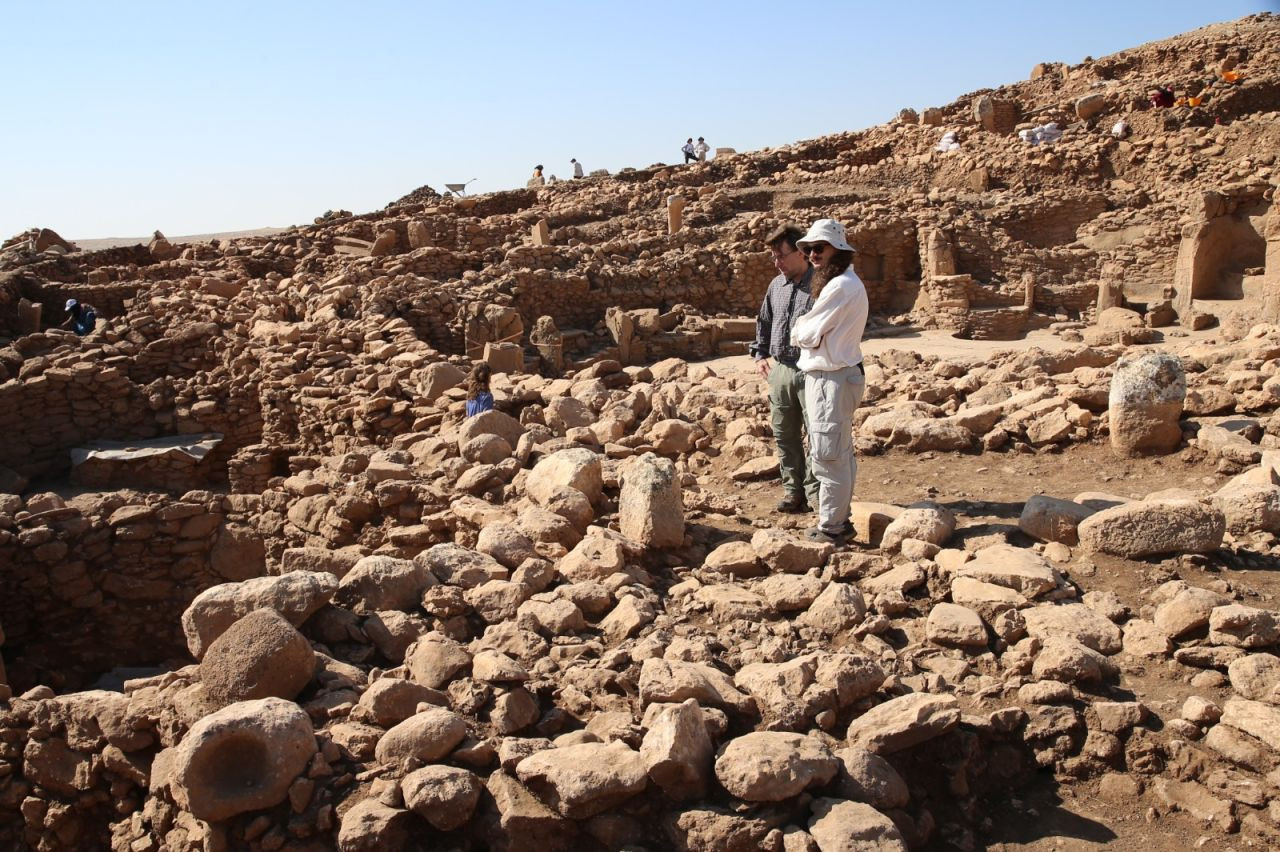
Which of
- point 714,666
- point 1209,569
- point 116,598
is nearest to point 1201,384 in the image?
point 1209,569

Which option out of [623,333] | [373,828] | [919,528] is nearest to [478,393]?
[919,528]

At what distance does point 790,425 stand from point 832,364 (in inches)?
28.1

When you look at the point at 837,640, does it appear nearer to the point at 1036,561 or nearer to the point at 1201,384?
the point at 1036,561

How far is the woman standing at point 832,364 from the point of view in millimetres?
4414

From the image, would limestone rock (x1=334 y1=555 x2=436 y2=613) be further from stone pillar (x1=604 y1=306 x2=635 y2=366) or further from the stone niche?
the stone niche

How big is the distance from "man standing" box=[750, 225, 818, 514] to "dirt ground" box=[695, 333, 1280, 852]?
0.62 feet

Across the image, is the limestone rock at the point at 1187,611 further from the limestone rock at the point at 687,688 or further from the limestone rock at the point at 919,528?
the limestone rock at the point at 687,688

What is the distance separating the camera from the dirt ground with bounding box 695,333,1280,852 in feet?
9.14

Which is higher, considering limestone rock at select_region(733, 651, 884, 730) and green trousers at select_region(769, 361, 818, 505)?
green trousers at select_region(769, 361, 818, 505)

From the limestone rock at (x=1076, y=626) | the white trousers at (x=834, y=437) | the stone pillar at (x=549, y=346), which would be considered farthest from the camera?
the stone pillar at (x=549, y=346)

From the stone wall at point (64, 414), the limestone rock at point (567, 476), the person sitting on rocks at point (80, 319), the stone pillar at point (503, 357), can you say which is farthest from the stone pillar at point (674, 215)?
the limestone rock at point (567, 476)

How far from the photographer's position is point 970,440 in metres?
5.96

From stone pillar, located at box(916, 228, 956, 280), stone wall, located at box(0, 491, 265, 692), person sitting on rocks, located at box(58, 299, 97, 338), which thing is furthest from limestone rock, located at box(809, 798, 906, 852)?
person sitting on rocks, located at box(58, 299, 97, 338)

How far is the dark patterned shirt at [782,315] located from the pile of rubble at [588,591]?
0.84m
